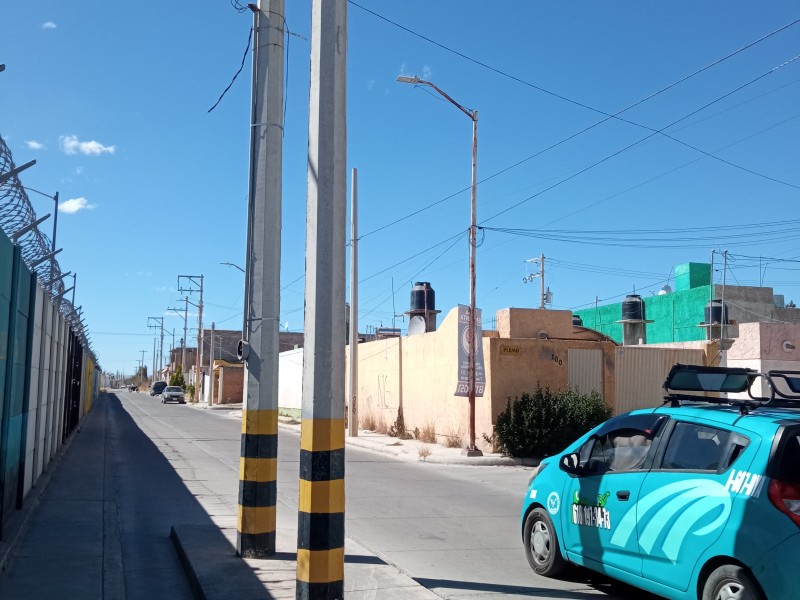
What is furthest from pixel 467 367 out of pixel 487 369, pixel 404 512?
pixel 404 512

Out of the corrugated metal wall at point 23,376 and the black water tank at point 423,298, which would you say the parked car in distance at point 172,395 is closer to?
the black water tank at point 423,298

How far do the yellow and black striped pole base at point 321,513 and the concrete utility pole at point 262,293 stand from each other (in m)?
2.41

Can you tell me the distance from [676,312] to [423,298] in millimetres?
20736

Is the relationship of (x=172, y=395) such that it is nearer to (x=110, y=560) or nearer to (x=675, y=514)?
(x=110, y=560)

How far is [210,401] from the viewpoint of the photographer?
2537 inches

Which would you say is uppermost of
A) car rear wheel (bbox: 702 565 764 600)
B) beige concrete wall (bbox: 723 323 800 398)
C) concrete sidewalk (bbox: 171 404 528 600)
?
beige concrete wall (bbox: 723 323 800 398)

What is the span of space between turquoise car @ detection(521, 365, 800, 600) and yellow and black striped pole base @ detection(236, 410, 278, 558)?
8.40 feet

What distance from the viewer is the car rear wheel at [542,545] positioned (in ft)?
24.4

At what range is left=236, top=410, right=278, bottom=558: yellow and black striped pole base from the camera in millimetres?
7676

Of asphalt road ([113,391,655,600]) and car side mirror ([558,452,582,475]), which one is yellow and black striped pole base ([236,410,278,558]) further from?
car side mirror ([558,452,582,475])

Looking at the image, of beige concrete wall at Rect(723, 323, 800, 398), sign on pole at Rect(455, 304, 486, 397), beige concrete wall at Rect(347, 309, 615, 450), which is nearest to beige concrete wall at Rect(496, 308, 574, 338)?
beige concrete wall at Rect(347, 309, 615, 450)

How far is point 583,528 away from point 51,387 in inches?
474

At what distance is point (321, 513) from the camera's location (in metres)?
5.32

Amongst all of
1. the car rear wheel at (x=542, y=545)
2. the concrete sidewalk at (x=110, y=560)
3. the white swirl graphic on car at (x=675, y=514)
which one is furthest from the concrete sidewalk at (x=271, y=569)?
the white swirl graphic on car at (x=675, y=514)
